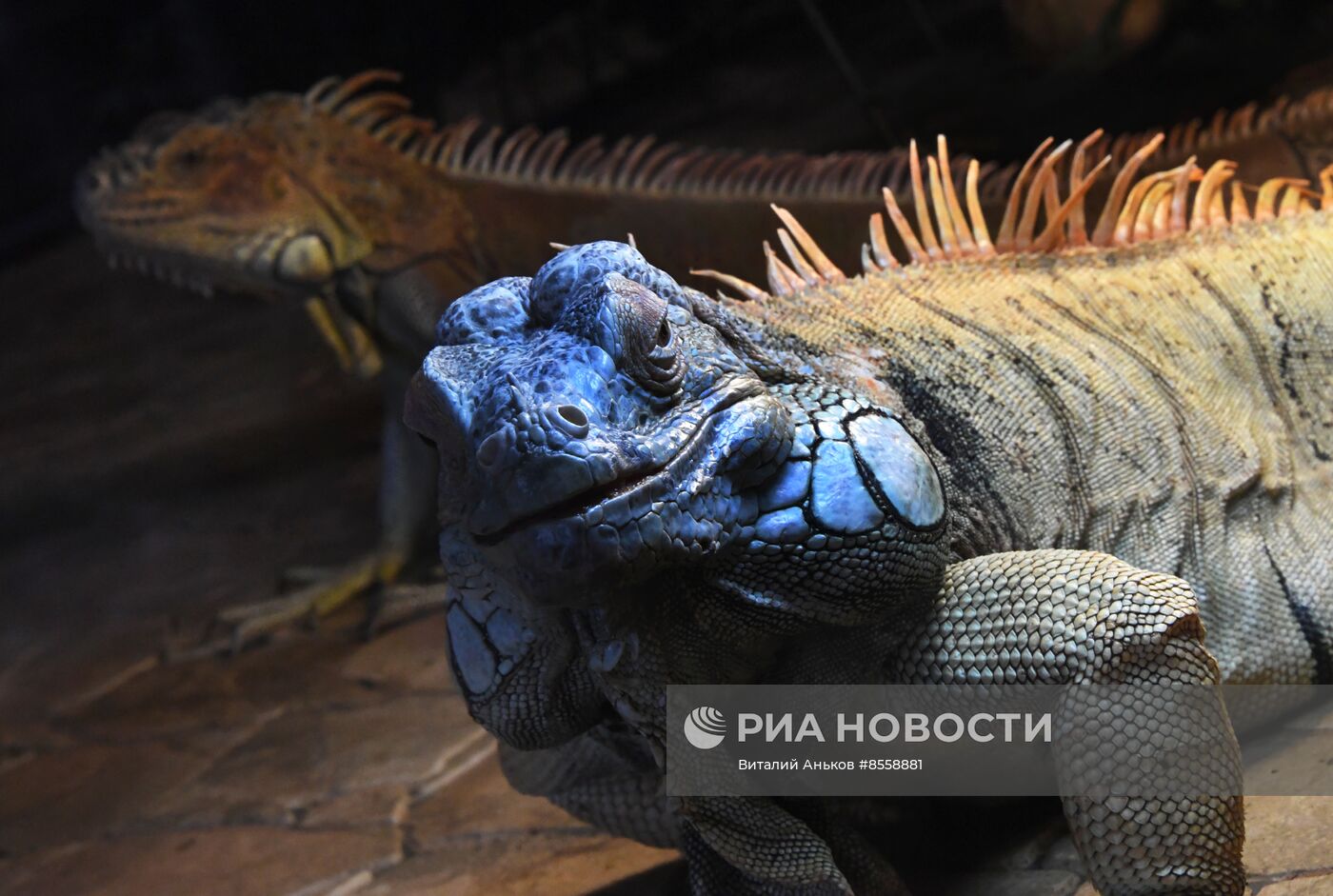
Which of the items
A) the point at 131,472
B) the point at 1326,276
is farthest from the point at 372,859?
the point at 131,472

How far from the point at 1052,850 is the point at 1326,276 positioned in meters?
1.60

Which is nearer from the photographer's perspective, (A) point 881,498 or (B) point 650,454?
(B) point 650,454

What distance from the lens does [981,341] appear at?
2.61 m

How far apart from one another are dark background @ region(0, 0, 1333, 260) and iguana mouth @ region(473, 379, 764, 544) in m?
3.86

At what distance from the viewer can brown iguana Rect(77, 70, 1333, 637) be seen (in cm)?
550

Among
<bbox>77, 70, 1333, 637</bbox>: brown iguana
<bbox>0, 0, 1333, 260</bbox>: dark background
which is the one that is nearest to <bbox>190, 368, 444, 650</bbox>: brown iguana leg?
<bbox>77, 70, 1333, 637</bbox>: brown iguana

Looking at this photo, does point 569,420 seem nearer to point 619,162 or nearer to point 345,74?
point 619,162

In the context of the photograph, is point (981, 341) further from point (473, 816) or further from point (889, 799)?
point (473, 816)

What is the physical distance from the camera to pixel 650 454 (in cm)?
183

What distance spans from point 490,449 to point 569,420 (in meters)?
0.12

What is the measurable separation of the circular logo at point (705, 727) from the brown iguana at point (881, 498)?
0.17 feet

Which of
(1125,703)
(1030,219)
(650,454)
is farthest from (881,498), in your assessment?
(1030,219)

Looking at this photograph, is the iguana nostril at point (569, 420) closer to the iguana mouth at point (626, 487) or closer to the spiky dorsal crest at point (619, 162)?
the iguana mouth at point (626, 487)
